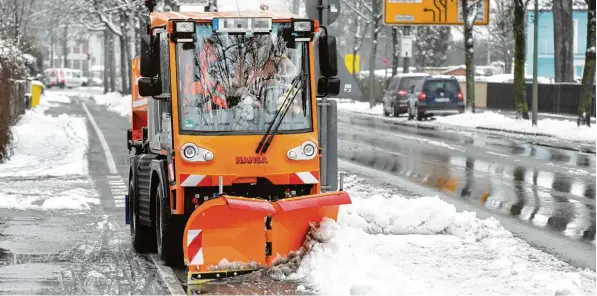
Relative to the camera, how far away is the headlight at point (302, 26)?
421 inches

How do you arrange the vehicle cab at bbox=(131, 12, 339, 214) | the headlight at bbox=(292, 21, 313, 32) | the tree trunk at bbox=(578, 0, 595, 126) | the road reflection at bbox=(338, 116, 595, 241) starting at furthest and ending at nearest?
the tree trunk at bbox=(578, 0, 595, 126)
the road reflection at bbox=(338, 116, 595, 241)
the headlight at bbox=(292, 21, 313, 32)
the vehicle cab at bbox=(131, 12, 339, 214)

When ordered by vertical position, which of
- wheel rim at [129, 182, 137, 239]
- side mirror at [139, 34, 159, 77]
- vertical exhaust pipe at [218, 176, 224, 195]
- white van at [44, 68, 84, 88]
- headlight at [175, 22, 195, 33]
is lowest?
white van at [44, 68, 84, 88]

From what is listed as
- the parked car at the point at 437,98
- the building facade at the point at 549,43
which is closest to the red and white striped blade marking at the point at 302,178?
the parked car at the point at 437,98

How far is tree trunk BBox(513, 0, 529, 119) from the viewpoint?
3905cm

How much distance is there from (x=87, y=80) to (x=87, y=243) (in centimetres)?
11226

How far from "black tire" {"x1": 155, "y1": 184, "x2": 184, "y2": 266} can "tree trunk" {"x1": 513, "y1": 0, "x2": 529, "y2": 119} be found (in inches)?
1150

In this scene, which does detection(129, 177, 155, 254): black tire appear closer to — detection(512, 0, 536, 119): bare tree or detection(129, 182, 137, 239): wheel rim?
detection(129, 182, 137, 239): wheel rim

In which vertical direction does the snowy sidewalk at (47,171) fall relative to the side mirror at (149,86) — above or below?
below

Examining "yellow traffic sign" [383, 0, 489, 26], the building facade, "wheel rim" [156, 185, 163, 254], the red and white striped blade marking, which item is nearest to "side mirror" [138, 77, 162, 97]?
"wheel rim" [156, 185, 163, 254]

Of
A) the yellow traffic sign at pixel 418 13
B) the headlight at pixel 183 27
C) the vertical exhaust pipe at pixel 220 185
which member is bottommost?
the vertical exhaust pipe at pixel 220 185

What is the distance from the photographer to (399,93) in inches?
1927

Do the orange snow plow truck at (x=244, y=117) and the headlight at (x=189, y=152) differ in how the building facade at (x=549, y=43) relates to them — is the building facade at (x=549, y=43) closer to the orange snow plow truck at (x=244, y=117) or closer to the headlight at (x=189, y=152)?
the orange snow plow truck at (x=244, y=117)

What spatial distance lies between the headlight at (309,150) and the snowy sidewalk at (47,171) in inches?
257

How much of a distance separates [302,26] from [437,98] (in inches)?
1373
